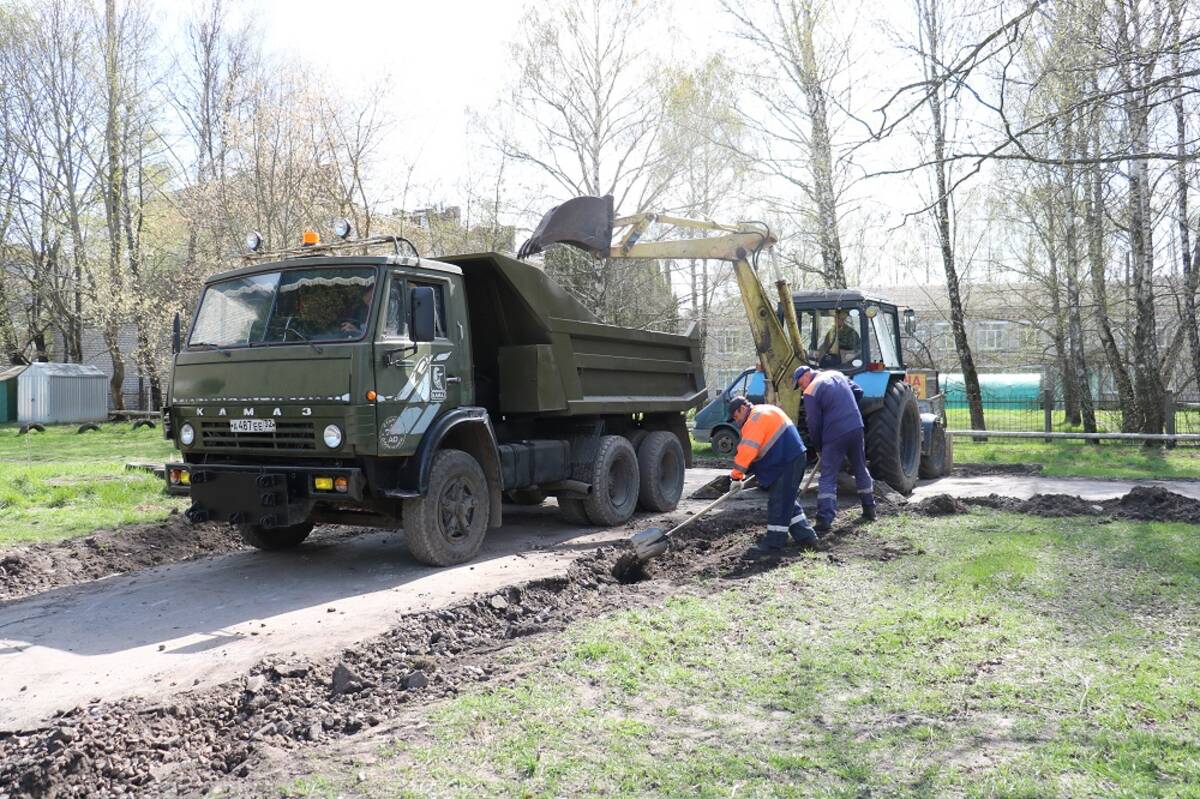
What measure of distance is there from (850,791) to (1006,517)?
6.66m

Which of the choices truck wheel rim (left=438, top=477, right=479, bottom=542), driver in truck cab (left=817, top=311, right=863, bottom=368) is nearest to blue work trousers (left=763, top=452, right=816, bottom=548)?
truck wheel rim (left=438, top=477, right=479, bottom=542)

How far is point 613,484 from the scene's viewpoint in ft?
32.0

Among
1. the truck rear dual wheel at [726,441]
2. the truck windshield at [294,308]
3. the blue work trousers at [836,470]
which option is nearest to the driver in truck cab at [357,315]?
the truck windshield at [294,308]

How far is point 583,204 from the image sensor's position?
31.1 ft

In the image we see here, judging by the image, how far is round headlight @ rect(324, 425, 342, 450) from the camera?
21.5 feet

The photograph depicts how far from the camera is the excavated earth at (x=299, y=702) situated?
3.56 m

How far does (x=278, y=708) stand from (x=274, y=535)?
4324 mm

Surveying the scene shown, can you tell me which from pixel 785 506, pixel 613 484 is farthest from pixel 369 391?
pixel 613 484

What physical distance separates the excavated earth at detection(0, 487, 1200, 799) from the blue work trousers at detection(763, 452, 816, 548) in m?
0.51

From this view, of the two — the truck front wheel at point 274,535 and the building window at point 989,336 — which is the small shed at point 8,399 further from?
the building window at point 989,336

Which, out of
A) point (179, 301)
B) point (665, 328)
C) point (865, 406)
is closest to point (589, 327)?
point (865, 406)

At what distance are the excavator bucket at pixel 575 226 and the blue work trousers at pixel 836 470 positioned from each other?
3175 mm

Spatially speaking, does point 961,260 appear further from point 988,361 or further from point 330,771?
point 330,771

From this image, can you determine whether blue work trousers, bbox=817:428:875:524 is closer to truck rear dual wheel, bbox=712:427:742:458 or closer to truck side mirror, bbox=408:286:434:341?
truck side mirror, bbox=408:286:434:341
